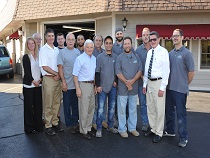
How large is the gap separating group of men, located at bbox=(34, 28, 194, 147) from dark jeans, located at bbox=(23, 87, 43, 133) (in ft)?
0.52

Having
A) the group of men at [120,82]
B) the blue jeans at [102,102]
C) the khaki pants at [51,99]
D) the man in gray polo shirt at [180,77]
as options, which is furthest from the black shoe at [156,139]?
the khaki pants at [51,99]

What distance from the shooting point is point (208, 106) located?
24.4 ft

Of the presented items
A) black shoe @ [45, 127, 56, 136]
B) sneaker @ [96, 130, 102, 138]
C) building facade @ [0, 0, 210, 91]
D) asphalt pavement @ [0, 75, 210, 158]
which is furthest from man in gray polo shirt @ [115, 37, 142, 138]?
building facade @ [0, 0, 210, 91]

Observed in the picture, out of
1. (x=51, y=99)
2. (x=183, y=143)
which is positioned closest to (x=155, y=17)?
(x=51, y=99)

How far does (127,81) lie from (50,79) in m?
1.53

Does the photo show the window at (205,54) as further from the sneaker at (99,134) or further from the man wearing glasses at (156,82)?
the sneaker at (99,134)

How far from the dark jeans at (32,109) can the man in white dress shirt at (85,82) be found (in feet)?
2.94

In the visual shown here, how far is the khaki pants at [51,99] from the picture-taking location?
4805mm

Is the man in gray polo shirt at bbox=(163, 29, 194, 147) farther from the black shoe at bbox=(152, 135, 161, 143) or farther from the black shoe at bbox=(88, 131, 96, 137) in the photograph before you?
the black shoe at bbox=(88, 131, 96, 137)

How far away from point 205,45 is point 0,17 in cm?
1520

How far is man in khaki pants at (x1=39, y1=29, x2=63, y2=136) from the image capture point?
4691mm

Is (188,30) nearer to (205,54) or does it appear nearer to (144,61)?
(205,54)

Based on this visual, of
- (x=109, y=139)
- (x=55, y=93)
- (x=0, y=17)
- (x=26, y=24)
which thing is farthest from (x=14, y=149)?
(x=0, y=17)

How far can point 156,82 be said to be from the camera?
14.6 ft
